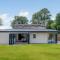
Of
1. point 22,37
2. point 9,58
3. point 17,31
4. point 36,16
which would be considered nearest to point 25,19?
point 36,16

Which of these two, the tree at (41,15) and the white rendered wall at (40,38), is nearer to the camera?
the white rendered wall at (40,38)

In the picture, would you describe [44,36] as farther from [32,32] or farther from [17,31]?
[17,31]

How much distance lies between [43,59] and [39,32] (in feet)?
82.8

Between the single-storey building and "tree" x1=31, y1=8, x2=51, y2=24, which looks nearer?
the single-storey building

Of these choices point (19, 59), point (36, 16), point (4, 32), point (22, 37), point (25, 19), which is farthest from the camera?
point (25, 19)

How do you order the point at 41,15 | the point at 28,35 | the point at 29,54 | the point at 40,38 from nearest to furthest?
the point at 29,54, the point at 28,35, the point at 40,38, the point at 41,15

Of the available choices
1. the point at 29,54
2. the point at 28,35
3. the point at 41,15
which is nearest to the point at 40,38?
the point at 28,35

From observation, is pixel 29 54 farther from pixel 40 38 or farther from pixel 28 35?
pixel 40 38

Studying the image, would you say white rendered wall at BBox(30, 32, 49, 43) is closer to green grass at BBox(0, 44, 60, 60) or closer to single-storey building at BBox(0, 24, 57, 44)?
single-storey building at BBox(0, 24, 57, 44)

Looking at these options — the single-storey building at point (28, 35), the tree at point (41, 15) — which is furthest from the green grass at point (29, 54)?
the tree at point (41, 15)

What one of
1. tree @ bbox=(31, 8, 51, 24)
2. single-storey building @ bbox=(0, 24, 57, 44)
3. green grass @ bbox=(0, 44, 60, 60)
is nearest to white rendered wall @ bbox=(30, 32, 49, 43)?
single-storey building @ bbox=(0, 24, 57, 44)

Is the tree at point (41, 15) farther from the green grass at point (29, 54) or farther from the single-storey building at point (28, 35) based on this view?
the green grass at point (29, 54)

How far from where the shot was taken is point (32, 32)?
1555 inches

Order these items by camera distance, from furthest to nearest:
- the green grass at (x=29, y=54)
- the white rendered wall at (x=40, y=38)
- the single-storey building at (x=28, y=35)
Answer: the white rendered wall at (x=40, y=38) < the single-storey building at (x=28, y=35) < the green grass at (x=29, y=54)
